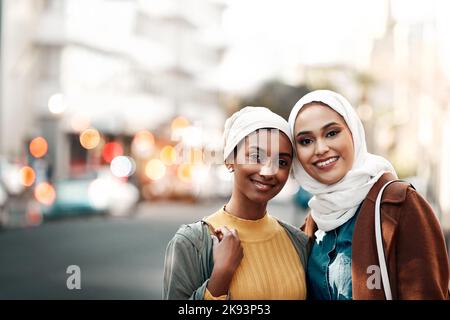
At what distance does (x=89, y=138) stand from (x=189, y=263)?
28536mm

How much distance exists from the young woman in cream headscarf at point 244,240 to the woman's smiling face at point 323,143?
4 cm

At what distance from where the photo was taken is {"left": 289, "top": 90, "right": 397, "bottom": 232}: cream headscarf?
74.2 inches

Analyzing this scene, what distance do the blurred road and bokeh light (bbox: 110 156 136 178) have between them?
6.58m

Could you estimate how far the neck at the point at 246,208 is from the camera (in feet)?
6.45

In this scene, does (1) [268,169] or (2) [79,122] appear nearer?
(1) [268,169]

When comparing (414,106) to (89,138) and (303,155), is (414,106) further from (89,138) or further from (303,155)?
(303,155)

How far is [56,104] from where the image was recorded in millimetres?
26156

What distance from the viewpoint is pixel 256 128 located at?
1852 millimetres

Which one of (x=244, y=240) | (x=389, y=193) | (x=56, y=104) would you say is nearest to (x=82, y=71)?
(x=56, y=104)

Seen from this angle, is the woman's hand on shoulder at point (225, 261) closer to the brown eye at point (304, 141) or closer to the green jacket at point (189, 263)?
the green jacket at point (189, 263)

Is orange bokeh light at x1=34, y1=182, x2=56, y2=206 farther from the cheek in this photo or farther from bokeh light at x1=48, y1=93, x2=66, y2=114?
the cheek

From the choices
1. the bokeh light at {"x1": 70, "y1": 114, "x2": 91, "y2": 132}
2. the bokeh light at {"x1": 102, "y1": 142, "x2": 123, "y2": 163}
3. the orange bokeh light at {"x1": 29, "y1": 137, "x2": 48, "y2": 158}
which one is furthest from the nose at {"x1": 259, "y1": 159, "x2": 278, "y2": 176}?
the bokeh light at {"x1": 102, "y1": 142, "x2": 123, "y2": 163}

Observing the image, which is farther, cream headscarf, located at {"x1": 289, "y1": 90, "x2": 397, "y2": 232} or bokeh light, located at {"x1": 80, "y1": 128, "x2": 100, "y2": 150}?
bokeh light, located at {"x1": 80, "y1": 128, "x2": 100, "y2": 150}

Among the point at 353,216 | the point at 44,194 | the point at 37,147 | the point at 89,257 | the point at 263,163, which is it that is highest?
the point at 37,147
